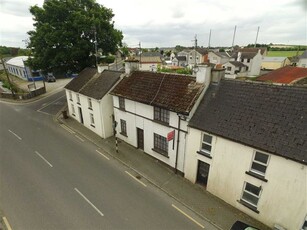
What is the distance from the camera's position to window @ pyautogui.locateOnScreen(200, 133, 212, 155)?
1231 cm

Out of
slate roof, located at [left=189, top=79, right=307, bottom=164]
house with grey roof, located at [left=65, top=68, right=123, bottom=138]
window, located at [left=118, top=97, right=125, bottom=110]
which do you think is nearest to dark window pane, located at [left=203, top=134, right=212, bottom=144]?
slate roof, located at [left=189, top=79, right=307, bottom=164]

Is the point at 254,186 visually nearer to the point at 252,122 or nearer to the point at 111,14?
the point at 252,122

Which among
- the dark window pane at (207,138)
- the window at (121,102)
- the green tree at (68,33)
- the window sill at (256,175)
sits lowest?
the window sill at (256,175)

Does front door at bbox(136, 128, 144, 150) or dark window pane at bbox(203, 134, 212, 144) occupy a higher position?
dark window pane at bbox(203, 134, 212, 144)

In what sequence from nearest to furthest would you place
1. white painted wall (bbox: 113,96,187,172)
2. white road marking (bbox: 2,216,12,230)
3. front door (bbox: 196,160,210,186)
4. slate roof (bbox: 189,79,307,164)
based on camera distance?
slate roof (bbox: 189,79,307,164)
white road marking (bbox: 2,216,12,230)
front door (bbox: 196,160,210,186)
white painted wall (bbox: 113,96,187,172)

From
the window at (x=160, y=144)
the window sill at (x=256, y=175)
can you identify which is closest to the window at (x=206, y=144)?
the window sill at (x=256, y=175)

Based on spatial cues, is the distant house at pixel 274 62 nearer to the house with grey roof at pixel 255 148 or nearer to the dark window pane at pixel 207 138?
the house with grey roof at pixel 255 148

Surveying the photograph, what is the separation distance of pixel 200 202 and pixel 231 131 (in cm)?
523

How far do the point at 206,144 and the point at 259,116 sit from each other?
365 centimetres

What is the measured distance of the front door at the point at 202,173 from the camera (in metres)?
13.1

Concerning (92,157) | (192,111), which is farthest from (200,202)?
(92,157)

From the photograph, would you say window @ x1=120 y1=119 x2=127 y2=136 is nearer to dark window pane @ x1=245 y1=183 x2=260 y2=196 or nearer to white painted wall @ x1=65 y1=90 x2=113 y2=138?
white painted wall @ x1=65 y1=90 x2=113 y2=138

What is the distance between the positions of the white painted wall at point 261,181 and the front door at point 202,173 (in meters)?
0.37

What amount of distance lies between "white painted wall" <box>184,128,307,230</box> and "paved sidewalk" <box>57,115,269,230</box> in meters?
0.59
